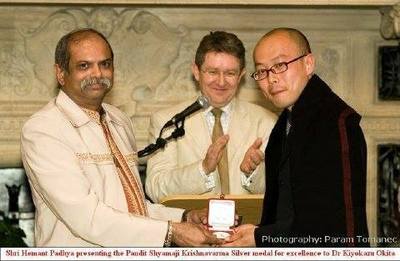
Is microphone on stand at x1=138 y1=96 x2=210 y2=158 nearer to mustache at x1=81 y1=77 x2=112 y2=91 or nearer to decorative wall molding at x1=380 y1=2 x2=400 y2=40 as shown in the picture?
mustache at x1=81 y1=77 x2=112 y2=91

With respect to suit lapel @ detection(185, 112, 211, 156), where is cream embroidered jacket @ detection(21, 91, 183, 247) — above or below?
below

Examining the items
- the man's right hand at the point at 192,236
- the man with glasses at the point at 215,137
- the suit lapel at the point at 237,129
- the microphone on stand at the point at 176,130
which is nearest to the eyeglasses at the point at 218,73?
the man with glasses at the point at 215,137

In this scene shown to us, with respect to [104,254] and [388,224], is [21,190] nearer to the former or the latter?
[388,224]

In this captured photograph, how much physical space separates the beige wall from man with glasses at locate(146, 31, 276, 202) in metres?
1.73

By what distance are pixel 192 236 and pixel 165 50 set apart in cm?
304

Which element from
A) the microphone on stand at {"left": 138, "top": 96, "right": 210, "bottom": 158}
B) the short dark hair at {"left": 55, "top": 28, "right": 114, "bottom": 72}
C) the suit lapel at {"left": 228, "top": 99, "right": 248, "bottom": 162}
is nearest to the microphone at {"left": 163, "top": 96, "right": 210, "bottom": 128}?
the microphone on stand at {"left": 138, "top": 96, "right": 210, "bottom": 158}

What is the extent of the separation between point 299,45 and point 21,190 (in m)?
3.41

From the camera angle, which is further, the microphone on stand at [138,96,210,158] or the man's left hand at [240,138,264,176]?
the man's left hand at [240,138,264,176]

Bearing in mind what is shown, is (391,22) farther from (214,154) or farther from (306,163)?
(306,163)

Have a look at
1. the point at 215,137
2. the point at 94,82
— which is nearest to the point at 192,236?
the point at 94,82

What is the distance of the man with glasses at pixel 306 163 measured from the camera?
174 inches

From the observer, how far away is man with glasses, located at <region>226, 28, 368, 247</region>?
14.5ft

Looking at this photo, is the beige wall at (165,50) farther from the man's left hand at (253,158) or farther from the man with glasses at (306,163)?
the man with glasses at (306,163)

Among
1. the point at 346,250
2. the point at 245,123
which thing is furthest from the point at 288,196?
the point at 245,123
